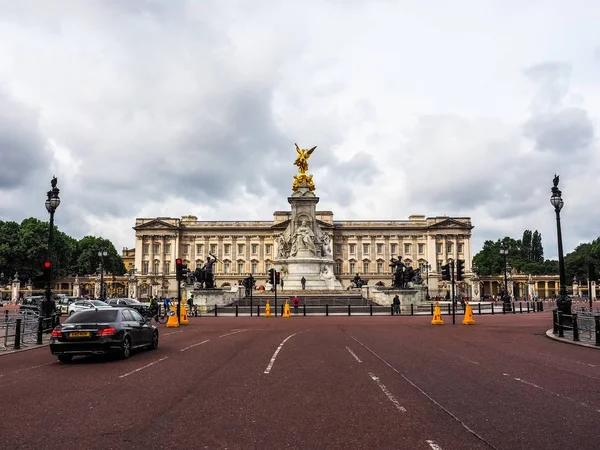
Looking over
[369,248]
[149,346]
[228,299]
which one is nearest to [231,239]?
[369,248]

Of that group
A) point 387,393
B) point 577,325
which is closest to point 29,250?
point 577,325

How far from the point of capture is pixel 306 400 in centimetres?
910

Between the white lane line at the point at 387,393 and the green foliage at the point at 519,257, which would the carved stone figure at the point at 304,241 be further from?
the green foliage at the point at 519,257

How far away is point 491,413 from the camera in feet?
26.7

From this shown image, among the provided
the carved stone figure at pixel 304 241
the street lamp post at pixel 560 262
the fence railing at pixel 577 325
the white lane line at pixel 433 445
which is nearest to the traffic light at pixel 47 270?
the white lane line at pixel 433 445

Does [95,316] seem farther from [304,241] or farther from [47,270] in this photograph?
[304,241]

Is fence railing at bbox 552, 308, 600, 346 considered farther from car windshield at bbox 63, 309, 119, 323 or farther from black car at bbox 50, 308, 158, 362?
car windshield at bbox 63, 309, 119, 323

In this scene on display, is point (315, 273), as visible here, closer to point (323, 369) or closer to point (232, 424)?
point (323, 369)

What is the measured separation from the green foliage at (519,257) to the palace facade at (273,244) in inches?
708

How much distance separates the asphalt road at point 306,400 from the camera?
22.4 feet

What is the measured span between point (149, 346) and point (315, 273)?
44.2 m

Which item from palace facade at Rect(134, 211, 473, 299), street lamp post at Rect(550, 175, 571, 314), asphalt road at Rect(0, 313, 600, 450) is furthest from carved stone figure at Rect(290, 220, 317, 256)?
palace facade at Rect(134, 211, 473, 299)

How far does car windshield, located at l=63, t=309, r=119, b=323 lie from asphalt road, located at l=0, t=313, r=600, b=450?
3.67 feet

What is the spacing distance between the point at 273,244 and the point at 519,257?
72.7 meters
